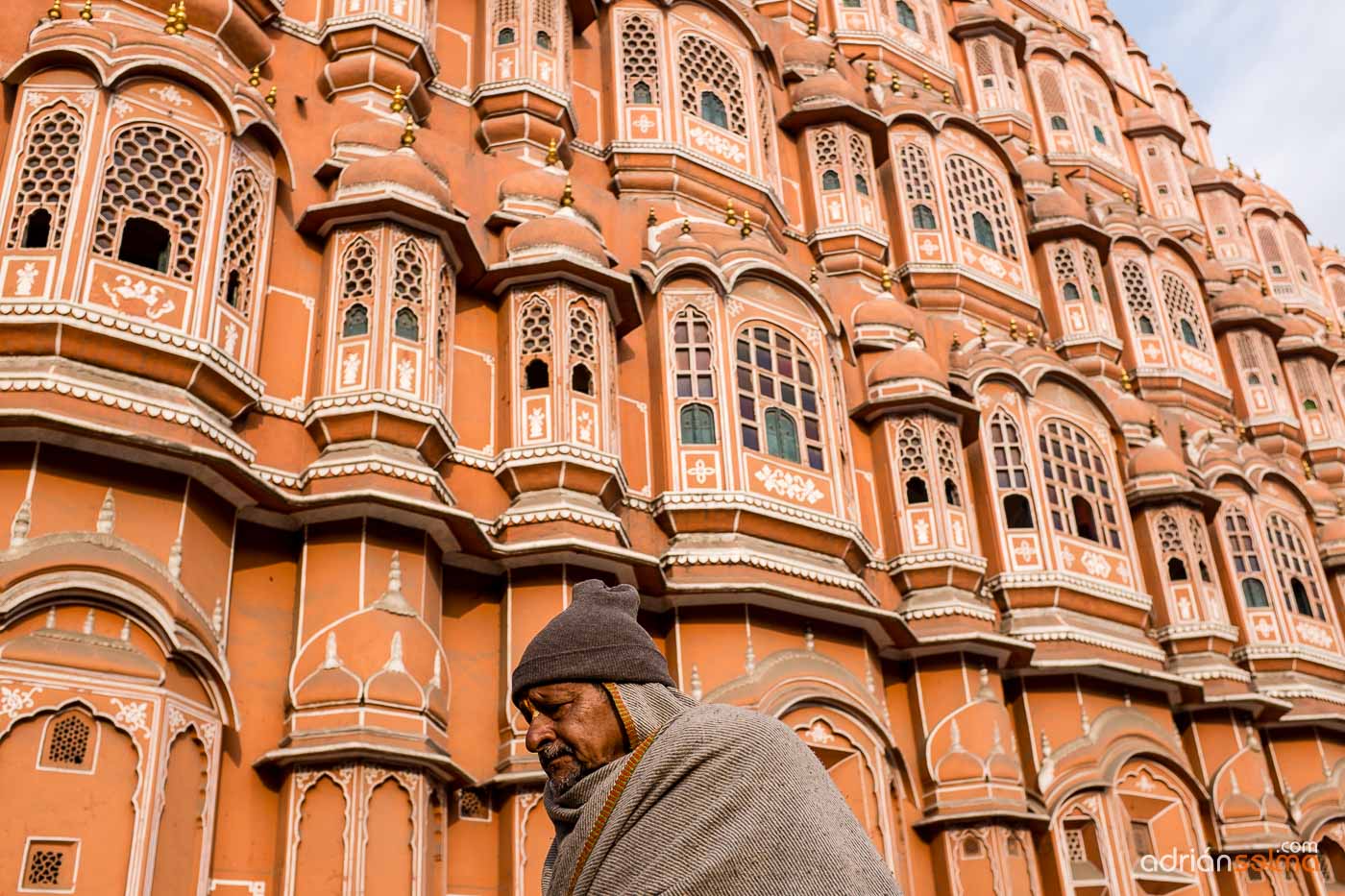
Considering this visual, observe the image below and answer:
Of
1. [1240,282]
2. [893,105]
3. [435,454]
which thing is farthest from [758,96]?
[1240,282]

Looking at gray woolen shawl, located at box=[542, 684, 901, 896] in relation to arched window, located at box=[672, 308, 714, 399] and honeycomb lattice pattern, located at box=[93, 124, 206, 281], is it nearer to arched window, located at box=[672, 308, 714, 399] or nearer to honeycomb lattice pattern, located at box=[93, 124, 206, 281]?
honeycomb lattice pattern, located at box=[93, 124, 206, 281]

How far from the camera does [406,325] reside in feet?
34.7

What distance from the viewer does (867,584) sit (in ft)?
43.5

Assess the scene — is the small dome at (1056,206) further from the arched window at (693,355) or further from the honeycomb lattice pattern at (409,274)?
the honeycomb lattice pattern at (409,274)

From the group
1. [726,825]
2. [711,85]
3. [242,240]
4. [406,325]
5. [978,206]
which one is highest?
[978,206]

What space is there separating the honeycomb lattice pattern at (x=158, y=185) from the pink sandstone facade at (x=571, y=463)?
0.03 m

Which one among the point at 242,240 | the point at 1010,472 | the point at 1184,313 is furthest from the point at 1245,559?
the point at 242,240

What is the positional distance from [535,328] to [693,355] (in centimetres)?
187

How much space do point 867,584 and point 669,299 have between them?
384 cm

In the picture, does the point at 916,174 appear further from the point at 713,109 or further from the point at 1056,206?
the point at 713,109

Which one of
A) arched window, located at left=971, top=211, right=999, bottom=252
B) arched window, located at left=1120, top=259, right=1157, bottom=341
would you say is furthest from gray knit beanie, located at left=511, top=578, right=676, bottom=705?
arched window, located at left=1120, top=259, right=1157, bottom=341

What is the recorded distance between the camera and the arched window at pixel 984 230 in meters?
18.2

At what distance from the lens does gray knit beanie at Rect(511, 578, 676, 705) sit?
274cm

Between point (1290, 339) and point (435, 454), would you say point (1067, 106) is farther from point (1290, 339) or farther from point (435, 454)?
point (435, 454)
